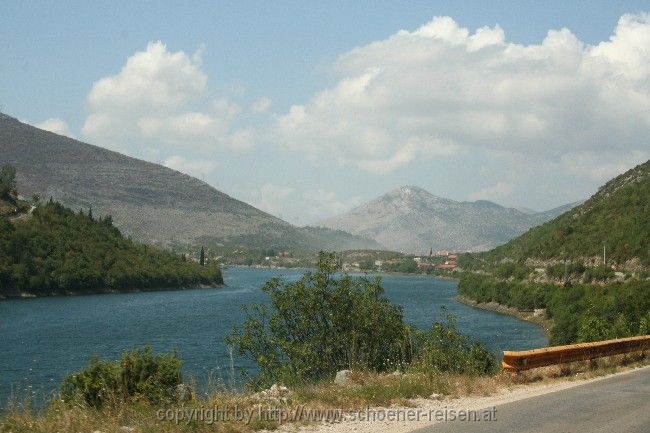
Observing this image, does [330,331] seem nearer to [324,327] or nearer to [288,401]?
[324,327]

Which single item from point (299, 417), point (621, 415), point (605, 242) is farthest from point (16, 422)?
point (605, 242)

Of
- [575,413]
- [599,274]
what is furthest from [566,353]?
[599,274]

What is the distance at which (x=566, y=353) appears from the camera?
63.1 ft

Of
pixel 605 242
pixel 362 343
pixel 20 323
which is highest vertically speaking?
pixel 605 242

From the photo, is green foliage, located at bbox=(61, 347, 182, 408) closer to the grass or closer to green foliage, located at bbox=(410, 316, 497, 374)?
the grass

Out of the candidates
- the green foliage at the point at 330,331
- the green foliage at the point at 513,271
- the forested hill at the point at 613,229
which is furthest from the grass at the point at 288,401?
the green foliage at the point at 513,271

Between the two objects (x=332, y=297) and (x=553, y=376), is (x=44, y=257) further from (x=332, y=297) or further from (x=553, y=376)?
(x=553, y=376)

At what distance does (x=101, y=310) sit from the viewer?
98562mm

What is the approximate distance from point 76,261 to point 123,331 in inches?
2708

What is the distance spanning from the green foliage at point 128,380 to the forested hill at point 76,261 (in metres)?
109

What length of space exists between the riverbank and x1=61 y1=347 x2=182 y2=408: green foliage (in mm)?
65517

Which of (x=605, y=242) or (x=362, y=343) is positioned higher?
(x=605, y=242)

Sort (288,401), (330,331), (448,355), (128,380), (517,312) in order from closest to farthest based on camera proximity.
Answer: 1. (288,401)
2. (128,380)
3. (448,355)
4. (330,331)
5. (517,312)

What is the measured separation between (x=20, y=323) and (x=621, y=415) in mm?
75665
